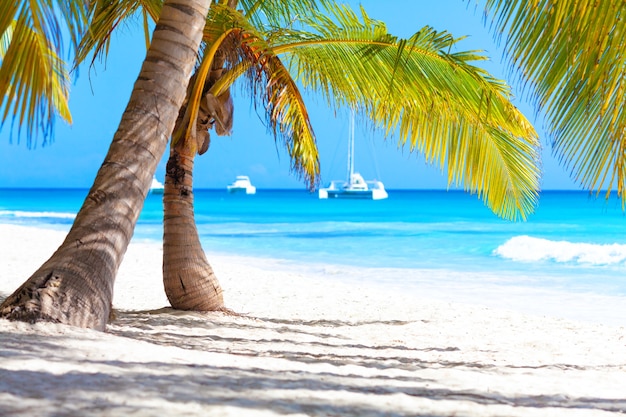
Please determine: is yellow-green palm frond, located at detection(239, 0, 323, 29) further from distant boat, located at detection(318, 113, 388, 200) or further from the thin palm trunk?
distant boat, located at detection(318, 113, 388, 200)

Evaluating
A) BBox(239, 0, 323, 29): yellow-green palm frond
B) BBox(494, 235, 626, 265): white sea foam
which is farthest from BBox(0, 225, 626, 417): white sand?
BBox(494, 235, 626, 265): white sea foam

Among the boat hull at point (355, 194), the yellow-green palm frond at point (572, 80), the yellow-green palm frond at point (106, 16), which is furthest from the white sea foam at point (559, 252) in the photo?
the boat hull at point (355, 194)

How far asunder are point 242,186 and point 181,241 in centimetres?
7410

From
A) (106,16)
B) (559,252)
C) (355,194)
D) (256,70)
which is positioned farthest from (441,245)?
(355,194)

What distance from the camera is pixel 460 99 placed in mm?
6090

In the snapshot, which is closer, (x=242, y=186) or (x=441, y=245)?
(x=441, y=245)

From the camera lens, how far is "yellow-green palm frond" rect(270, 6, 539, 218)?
5.93 m

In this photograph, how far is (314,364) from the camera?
3.52 metres

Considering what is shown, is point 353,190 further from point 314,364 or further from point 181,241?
point 314,364

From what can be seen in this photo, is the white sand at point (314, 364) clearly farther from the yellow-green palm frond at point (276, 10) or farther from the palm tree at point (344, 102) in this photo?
the yellow-green palm frond at point (276, 10)

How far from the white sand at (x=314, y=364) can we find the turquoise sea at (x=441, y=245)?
3.65 ft

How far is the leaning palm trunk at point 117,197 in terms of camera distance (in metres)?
3.49

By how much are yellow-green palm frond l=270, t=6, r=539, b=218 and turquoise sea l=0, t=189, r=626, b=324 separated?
1202mm

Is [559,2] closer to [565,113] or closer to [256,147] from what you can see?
[565,113]
